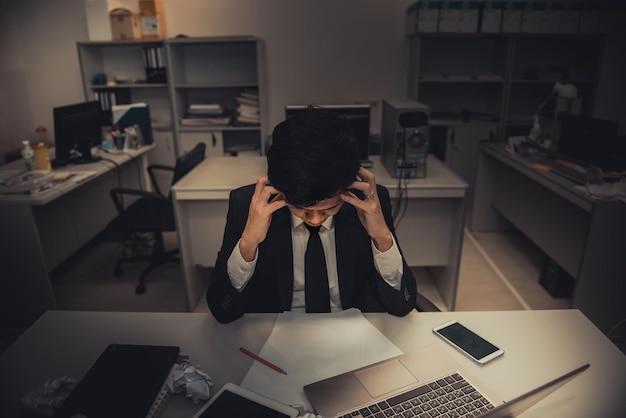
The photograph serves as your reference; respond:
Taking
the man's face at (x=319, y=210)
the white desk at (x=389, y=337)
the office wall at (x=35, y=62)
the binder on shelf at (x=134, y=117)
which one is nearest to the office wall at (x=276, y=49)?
the office wall at (x=35, y=62)

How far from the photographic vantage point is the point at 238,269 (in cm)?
118

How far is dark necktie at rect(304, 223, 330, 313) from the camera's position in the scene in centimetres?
127

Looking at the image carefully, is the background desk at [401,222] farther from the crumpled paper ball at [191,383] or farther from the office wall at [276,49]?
the office wall at [276,49]

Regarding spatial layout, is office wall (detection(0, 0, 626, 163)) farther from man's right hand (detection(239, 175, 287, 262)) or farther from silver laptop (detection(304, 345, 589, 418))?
silver laptop (detection(304, 345, 589, 418))

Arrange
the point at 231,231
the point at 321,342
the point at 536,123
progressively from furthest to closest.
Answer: the point at 536,123
the point at 231,231
the point at 321,342

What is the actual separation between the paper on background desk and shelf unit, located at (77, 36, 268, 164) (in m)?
3.12

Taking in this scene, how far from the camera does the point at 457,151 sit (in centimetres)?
420

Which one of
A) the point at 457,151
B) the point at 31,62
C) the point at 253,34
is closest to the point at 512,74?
the point at 457,151

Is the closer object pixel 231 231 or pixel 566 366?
pixel 566 366

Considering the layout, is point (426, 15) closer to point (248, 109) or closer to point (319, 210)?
point (248, 109)

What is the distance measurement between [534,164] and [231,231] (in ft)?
7.62

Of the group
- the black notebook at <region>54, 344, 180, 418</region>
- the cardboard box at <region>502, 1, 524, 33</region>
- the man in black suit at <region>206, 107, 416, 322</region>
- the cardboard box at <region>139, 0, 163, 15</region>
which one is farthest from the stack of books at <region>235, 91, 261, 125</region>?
the black notebook at <region>54, 344, 180, 418</region>

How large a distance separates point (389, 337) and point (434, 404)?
223mm

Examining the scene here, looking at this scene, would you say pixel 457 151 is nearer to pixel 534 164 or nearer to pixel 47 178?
pixel 534 164
